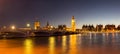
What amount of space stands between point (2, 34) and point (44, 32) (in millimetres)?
63738

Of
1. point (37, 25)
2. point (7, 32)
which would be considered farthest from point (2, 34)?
point (37, 25)

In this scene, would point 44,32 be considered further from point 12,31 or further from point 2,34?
point 2,34

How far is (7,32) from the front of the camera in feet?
328

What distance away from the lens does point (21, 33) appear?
10931cm

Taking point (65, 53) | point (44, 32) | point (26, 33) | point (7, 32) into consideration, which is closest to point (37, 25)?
point (44, 32)

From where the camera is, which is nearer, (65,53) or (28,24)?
(65,53)

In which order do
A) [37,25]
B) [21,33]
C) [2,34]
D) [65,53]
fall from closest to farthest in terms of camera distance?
1. [65,53]
2. [2,34]
3. [21,33]
4. [37,25]

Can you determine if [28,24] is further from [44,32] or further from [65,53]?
[65,53]

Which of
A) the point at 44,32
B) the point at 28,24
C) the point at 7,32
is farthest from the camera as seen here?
the point at 44,32

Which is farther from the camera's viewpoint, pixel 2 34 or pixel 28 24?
pixel 28 24

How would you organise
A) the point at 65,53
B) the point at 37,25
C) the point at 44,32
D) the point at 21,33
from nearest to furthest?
1. the point at 65,53
2. the point at 21,33
3. the point at 44,32
4. the point at 37,25

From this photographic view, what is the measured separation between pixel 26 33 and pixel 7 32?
47.1 ft

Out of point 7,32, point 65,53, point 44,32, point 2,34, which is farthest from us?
point 44,32

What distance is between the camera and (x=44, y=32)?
513 ft
